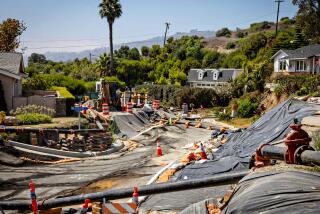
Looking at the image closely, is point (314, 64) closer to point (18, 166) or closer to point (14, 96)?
point (14, 96)

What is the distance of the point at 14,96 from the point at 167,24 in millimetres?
83989

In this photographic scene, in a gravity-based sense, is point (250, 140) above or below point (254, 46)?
below

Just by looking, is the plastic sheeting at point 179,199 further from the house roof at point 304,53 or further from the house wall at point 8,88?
the house roof at point 304,53

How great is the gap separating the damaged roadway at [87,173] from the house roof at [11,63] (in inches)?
451

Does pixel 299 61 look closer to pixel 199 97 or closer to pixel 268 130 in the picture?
pixel 199 97

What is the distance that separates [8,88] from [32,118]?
5244 millimetres

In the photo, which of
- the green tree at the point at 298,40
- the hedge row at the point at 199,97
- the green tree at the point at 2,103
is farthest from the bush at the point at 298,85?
the green tree at the point at 298,40

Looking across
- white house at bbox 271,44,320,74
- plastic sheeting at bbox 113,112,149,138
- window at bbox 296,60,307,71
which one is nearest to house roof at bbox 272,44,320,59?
white house at bbox 271,44,320,74

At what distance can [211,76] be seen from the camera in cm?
6556

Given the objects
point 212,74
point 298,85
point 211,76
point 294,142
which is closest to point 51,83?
point 298,85

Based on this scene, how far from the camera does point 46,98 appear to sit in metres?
29.6

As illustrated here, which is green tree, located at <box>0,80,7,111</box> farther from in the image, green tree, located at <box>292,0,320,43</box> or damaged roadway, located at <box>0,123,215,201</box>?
green tree, located at <box>292,0,320,43</box>

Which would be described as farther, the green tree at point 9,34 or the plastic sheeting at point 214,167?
the green tree at point 9,34

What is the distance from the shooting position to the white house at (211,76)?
63.0 m
